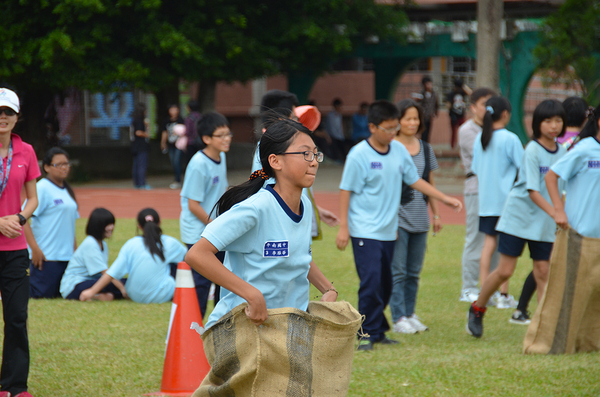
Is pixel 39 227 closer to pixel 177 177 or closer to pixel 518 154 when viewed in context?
pixel 518 154

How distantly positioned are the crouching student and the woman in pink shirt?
104 inches

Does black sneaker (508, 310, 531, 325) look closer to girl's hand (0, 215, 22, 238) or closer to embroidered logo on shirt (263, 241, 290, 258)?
embroidered logo on shirt (263, 241, 290, 258)

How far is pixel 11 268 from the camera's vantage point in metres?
3.99

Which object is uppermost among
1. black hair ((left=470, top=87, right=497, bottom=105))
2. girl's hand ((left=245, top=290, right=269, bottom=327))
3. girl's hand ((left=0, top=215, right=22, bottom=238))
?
black hair ((left=470, top=87, right=497, bottom=105))

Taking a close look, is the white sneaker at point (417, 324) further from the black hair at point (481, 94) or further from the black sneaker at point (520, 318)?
the black hair at point (481, 94)

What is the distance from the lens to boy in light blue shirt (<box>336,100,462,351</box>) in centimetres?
504

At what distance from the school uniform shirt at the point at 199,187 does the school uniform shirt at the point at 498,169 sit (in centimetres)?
225

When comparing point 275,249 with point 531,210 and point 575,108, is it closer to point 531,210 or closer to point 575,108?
point 531,210

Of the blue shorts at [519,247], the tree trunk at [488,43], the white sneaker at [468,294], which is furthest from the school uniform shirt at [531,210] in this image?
the tree trunk at [488,43]

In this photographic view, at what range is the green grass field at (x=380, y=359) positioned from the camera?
4.16m

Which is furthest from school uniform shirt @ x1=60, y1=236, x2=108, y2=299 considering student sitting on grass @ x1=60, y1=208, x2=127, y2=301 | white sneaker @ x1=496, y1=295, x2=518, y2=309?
white sneaker @ x1=496, y1=295, x2=518, y2=309

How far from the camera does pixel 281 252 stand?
8.95ft

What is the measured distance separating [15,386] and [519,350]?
10.6 feet

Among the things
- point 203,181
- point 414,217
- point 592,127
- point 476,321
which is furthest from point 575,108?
point 203,181
